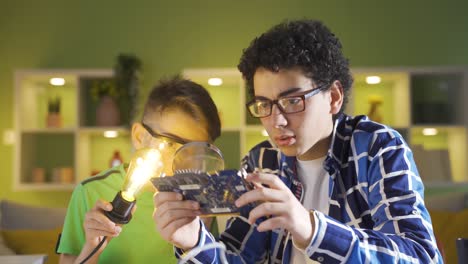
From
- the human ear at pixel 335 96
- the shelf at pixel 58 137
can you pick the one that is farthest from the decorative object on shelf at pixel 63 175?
the human ear at pixel 335 96

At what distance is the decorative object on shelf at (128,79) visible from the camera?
4789mm

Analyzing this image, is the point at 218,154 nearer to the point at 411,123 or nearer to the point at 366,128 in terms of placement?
the point at 366,128

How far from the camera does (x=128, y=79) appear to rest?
4.80 meters

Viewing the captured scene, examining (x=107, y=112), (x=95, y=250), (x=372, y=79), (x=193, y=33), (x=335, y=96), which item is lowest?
(x=95, y=250)

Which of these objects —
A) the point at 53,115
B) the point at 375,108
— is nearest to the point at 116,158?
the point at 53,115

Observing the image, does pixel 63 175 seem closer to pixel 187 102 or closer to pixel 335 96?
pixel 187 102

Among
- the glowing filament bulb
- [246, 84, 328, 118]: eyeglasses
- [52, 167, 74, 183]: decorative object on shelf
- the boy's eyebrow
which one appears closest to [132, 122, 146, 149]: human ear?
the boy's eyebrow

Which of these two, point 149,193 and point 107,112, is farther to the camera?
point 107,112

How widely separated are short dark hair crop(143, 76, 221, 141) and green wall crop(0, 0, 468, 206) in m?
3.06

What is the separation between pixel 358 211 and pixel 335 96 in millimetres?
287

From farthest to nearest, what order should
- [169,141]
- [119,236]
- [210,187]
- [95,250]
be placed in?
[119,236], [169,141], [95,250], [210,187]

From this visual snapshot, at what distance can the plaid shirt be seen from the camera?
1245 millimetres

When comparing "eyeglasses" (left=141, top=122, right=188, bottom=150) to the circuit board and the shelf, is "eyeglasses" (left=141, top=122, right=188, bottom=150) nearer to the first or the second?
the circuit board

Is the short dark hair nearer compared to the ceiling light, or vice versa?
the short dark hair
